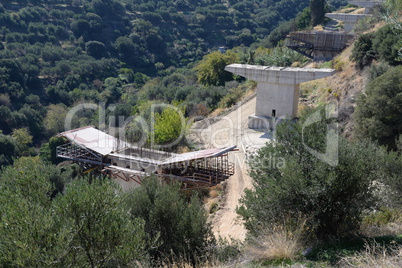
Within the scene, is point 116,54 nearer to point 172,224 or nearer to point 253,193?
point 172,224

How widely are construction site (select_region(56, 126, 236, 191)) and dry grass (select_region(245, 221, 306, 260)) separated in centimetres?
536

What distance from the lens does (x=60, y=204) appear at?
274 inches

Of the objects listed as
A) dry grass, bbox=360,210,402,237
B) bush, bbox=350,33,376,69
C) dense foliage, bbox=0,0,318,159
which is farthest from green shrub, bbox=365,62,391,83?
dense foliage, bbox=0,0,318,159

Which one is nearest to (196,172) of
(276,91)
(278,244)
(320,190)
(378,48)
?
(320,190)

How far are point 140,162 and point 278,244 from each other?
9.13m

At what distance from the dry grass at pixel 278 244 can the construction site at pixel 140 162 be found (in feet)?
17.6

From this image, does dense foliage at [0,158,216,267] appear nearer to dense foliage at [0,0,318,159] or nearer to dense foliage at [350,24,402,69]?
dense foliage at [350,24,402,69]

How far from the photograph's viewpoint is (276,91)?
2169 cm

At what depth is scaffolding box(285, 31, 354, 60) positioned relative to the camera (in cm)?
3228

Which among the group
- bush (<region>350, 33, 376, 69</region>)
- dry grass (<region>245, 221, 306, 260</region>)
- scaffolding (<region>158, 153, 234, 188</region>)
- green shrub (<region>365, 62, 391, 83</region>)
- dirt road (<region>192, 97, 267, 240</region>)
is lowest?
dirt road (<region>192, 97, 267, 240</region>)

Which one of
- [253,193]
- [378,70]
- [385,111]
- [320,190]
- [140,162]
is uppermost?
[378,70]

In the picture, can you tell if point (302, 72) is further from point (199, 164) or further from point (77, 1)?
point (77, 1)

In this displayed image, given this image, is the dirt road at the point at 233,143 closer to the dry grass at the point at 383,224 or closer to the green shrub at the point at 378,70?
the dry grass at the point at 383,224

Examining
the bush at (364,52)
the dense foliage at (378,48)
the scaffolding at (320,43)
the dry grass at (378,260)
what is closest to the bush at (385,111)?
the dense foliage at (378,48)
